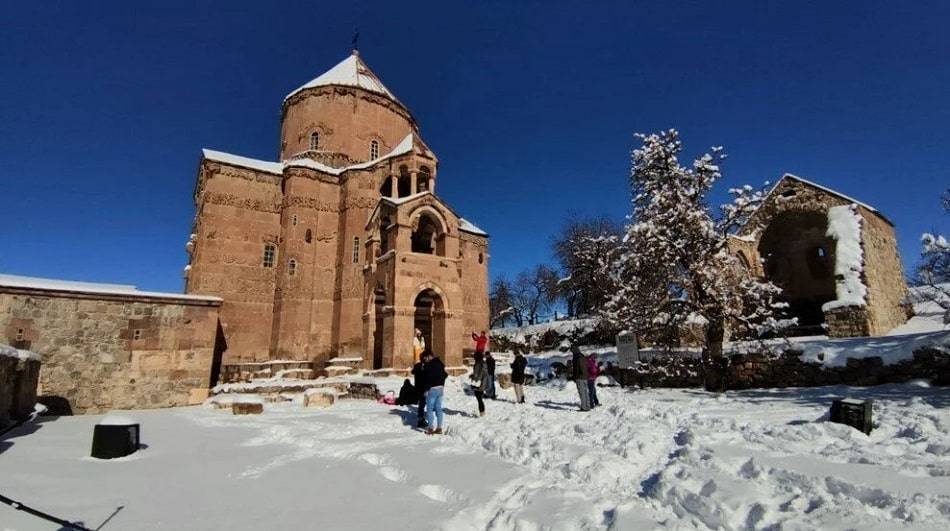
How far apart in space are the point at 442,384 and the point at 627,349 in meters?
7.67

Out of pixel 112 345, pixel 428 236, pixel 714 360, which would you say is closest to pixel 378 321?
pixel 428 236

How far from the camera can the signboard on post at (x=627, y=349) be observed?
13.9 m

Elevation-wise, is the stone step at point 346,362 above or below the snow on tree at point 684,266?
below

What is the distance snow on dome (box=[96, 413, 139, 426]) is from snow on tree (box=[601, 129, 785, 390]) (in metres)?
12.0

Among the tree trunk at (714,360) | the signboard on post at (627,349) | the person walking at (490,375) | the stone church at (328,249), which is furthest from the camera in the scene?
the stone church at (328,249)

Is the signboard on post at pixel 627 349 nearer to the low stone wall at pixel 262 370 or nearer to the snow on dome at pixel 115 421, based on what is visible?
the snow on dome at pixel 115 421

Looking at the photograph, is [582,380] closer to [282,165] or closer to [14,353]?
[14,353]

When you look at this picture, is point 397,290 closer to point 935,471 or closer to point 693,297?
point 693,297

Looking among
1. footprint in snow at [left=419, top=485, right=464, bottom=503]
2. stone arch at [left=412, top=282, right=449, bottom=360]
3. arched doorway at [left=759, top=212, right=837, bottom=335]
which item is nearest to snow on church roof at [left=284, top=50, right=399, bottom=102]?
stone arch at [left=412, top=282, right=449, bottom=360]

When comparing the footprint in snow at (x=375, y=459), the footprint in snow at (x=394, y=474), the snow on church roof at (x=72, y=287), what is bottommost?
the footprint in snow at (x=375, y=459)

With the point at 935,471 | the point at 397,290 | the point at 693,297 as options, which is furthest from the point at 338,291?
the point at 935,471

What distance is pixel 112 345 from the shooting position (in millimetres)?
14086

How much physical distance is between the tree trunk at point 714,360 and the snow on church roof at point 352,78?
25.0m

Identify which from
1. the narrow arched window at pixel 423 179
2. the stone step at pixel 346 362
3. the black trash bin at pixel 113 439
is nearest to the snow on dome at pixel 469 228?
the narrow arched window at pixel 423 179
